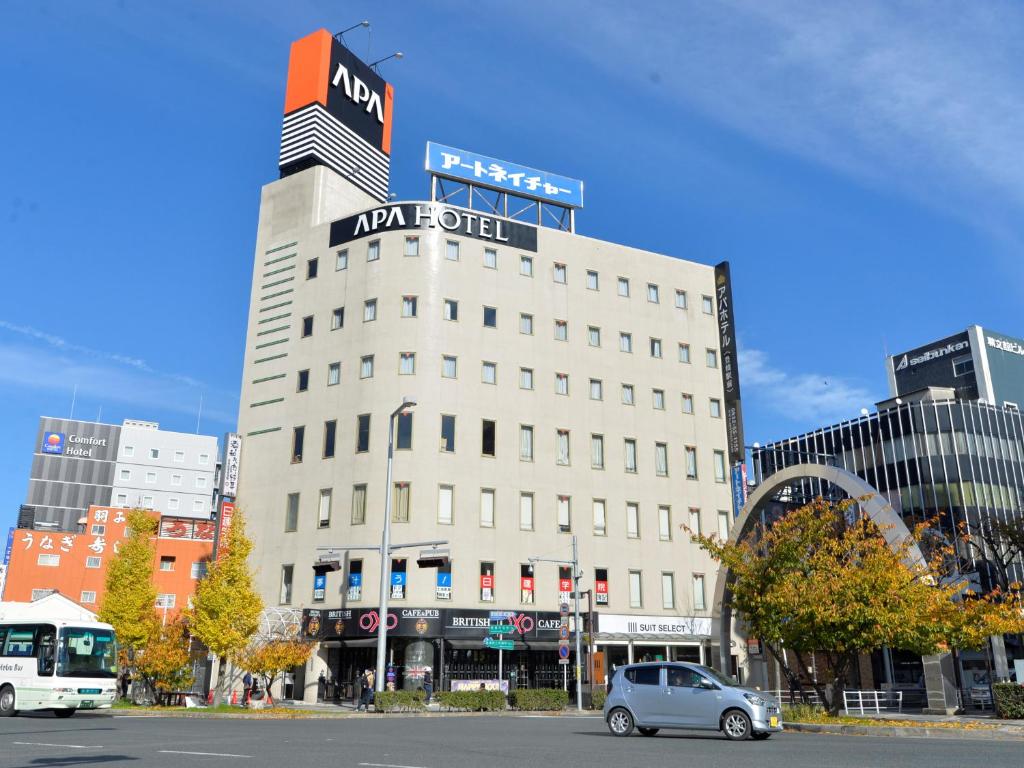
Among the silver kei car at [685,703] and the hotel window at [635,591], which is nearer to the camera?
the silver kei car at [685,703]

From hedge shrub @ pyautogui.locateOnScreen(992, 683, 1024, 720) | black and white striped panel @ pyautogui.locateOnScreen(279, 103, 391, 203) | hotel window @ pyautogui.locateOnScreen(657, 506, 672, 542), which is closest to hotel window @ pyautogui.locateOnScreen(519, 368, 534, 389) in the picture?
hotel window @ pyautogui.locateOnScreen(657, 506, 672, 542)

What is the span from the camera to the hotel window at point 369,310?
51.7 metres

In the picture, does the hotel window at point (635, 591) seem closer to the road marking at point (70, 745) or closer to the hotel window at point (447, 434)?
the hotel window at point (447, 434)

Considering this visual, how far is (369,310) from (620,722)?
35095 millimetres

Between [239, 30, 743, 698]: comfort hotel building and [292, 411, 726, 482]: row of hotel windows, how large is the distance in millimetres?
127

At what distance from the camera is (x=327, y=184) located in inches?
2267

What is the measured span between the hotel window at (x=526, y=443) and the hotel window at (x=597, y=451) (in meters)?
4.08

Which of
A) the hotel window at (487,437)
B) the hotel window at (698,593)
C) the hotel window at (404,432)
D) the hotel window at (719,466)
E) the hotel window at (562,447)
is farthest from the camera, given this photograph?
the hotel window at (719,466)

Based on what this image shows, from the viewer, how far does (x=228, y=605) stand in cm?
3809

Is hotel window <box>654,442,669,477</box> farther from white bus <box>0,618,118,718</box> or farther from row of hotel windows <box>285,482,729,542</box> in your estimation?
white bus <box>0,618,118,718</box>

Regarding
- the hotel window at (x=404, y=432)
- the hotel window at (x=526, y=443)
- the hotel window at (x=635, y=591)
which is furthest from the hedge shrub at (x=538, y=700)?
the hotel window at (x=526, y=443)

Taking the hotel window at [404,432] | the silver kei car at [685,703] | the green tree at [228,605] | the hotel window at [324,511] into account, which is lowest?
the silver kei car at [685,703]

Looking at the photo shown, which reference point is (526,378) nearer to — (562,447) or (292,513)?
(562,447)

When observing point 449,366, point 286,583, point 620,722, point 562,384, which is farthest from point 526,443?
point 620,722
